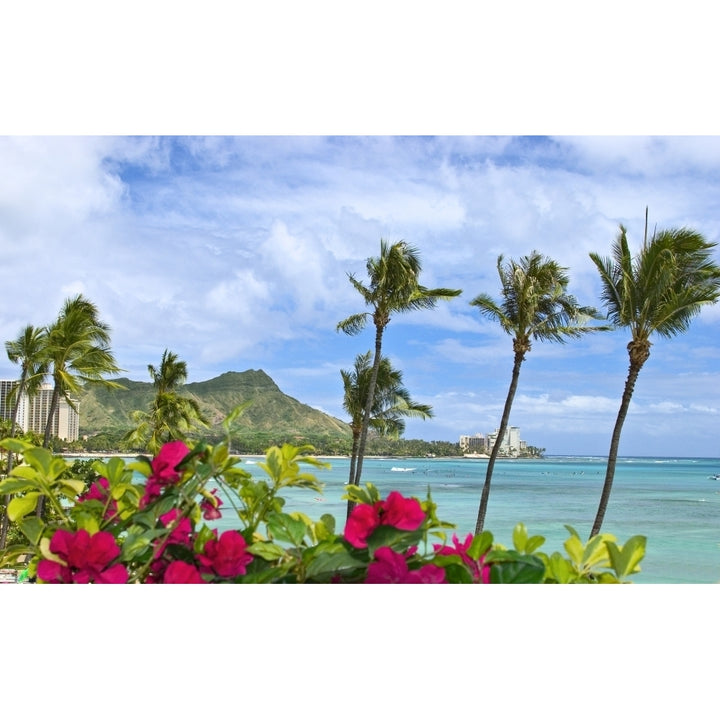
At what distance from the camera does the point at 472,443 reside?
208ft

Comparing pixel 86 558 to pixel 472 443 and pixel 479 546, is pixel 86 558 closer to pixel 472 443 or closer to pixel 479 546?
pixel 479 546

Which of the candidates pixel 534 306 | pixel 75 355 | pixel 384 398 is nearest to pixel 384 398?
pixel 384 398

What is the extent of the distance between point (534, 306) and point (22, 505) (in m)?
11.1

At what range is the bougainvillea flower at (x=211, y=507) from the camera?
0.68m

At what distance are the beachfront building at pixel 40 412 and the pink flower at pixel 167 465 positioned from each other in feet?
44.1

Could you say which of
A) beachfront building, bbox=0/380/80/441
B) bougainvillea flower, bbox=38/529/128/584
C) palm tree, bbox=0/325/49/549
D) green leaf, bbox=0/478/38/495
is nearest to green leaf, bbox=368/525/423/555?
bougainvillea flower, bbox=38/529/128/584

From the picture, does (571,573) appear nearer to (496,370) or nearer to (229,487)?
(229,487)

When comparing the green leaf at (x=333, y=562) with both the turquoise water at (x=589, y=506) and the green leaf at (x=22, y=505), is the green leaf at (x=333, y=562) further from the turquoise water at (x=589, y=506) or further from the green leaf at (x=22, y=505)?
the turquoise water at (x=589, y=506)

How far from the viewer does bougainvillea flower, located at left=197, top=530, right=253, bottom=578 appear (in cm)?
63

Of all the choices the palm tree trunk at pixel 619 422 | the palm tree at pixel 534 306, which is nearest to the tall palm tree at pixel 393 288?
the palm tree at pixel 534 306
